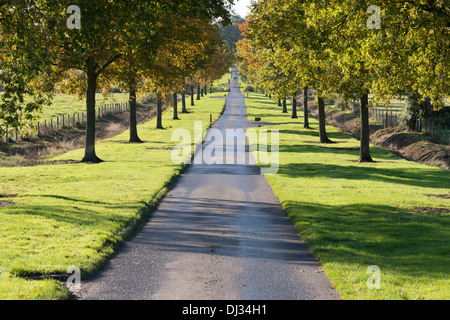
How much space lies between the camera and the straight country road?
8.74 metres

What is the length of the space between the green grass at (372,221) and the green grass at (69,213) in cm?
470

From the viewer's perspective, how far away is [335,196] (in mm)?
17938

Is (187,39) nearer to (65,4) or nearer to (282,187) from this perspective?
(65,4)

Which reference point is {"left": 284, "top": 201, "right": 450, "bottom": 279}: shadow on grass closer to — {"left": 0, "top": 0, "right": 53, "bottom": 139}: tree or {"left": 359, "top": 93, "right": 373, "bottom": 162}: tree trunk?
{"left": 0, "top": 0, "right": 53, "bottom": 139}: tree

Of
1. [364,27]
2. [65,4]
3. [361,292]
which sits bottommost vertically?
[361,292]

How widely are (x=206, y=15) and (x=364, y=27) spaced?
5.75 m

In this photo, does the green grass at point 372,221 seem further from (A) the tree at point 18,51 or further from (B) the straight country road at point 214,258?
(A) the tree at point 18,51

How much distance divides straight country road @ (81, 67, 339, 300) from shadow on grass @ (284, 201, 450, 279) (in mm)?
543

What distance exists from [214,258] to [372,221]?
5527 millimetres

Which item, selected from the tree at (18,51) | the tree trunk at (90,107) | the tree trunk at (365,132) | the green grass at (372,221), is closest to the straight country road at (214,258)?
the green grass at (372,221)

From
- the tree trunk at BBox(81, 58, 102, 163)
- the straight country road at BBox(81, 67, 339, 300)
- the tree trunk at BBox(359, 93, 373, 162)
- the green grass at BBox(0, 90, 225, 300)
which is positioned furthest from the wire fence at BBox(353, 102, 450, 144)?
the straight country road at BBox(81, 67, 339, 300)

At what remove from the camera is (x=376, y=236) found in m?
12.4

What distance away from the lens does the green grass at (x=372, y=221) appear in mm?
9156

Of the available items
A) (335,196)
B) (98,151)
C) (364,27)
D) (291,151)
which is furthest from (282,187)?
(98,151)
